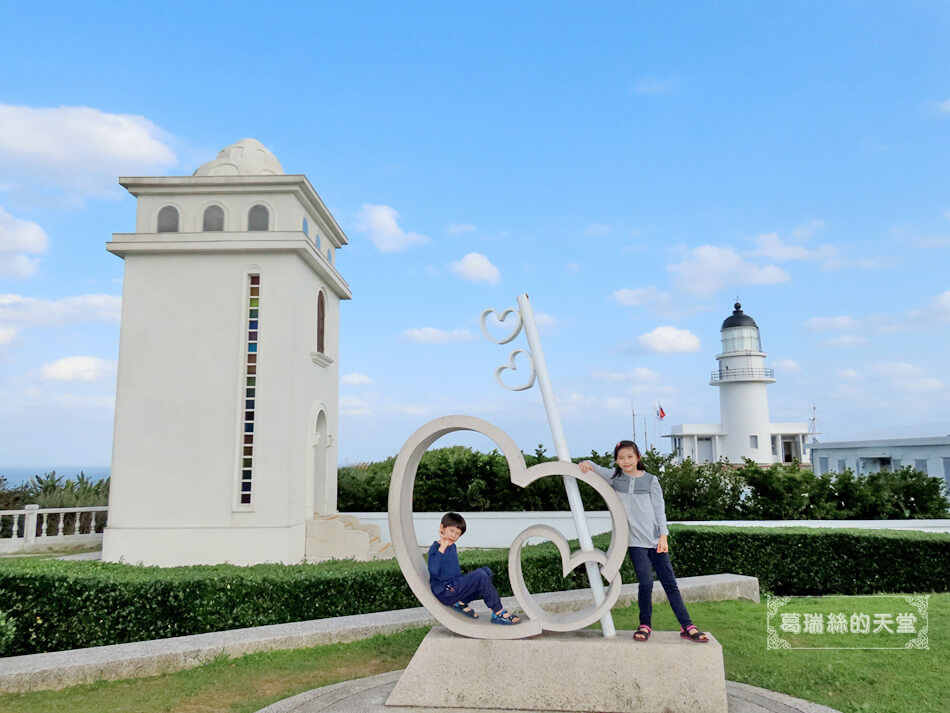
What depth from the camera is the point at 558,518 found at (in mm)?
14133

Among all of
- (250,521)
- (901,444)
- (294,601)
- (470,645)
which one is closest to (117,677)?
(294,601)

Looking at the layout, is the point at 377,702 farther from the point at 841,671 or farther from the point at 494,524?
the point at 494,524

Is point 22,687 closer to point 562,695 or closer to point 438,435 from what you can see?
point 438,435

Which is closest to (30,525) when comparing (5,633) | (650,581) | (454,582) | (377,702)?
(5,633)

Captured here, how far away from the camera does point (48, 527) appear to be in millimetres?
14234

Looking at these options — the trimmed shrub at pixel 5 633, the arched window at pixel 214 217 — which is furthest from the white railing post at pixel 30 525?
the trimmed shrub at pixel 5 633

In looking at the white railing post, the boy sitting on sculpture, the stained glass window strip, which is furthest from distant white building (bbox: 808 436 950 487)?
the white railing post

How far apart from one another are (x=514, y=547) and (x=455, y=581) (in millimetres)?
505

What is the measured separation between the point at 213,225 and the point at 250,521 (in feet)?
17.5

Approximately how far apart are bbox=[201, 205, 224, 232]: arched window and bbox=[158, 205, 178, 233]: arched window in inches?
21.8

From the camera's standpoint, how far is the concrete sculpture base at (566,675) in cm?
440

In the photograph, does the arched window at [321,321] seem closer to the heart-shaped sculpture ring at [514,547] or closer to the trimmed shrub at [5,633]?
the trimmed shrub at [5,633]

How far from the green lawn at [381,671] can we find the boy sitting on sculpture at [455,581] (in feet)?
3.35

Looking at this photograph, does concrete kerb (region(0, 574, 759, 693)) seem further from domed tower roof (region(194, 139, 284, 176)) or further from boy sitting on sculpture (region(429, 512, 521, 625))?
domed tower roof (region(194, 139, 284, 176))
